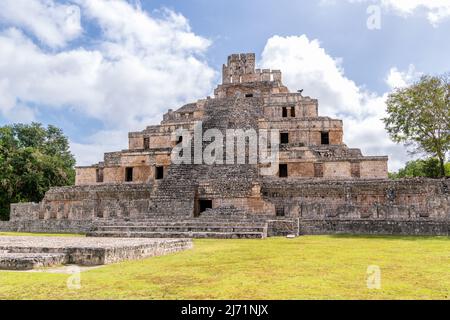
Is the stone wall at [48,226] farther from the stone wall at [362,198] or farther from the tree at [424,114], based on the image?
the tree at [424,114]

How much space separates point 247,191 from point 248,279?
1580 centimetres

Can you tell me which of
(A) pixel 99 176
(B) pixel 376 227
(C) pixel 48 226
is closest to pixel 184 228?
(B) pixel 376 227

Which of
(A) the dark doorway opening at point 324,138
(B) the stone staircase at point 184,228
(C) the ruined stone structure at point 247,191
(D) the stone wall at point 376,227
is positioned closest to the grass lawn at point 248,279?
(B) the stone staircase at point 184,228

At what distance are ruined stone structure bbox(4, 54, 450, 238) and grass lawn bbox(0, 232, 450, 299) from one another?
333 inches

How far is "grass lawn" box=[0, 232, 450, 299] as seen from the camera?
5.78m

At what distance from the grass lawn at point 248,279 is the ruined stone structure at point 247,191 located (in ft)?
27.8

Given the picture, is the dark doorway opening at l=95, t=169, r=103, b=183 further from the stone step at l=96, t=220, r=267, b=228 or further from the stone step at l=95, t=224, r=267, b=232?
the stone step at l=95, t=224, r=267, b=232

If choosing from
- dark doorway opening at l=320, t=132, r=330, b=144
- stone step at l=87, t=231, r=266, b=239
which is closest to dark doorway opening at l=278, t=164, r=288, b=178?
dark doorway opening at l=320, t=132, r=330, b=144

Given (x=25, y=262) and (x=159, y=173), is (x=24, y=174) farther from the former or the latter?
(x=25, y=262)

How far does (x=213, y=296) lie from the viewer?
566cm

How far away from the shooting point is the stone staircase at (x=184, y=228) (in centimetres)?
1795

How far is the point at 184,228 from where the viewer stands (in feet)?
62.7

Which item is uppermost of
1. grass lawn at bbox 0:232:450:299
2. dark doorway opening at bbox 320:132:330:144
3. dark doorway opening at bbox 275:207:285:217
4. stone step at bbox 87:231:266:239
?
dark doorway opening at bbox 320:132:330:144

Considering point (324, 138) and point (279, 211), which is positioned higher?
point (324, 138)
